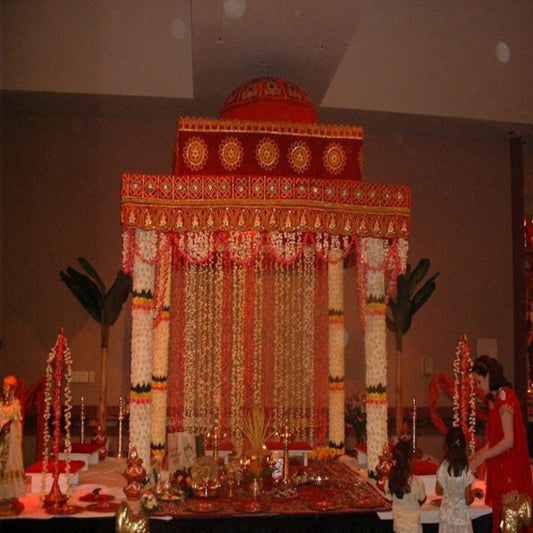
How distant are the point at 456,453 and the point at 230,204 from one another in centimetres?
231

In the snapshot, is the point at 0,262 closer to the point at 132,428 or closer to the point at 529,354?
the point at 132,428

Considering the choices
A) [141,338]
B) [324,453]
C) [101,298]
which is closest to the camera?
[141,338]

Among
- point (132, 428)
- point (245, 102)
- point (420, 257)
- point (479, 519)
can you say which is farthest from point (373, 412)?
point (420, 257)

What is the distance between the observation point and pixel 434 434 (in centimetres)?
845

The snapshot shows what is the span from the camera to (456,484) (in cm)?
411

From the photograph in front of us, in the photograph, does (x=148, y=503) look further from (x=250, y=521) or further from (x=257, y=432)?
(x=257, y=432)

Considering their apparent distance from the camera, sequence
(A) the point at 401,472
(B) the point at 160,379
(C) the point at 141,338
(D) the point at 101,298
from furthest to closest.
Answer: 1. (D) the point at 101,298
2. (B) the point at 160,379
3. (C) the point at 141,338
4. (A) the point at 401,472

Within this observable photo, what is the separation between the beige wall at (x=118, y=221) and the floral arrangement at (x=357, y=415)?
0.67 metres

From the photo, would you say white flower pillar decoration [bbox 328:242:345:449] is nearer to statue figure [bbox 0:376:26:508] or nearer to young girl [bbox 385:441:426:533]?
young girl [bbox 385:441:426:533]

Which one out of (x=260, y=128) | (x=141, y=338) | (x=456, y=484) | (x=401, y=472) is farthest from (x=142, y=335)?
(x=456, y=484)

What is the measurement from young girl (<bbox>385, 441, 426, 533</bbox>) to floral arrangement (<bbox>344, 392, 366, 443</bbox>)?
10.4 feet

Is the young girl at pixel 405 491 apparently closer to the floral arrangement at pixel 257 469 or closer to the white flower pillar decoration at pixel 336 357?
the floral arrangement at pixel 257 469

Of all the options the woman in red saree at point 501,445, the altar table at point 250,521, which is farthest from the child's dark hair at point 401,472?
the woman in red saree at point 501,445

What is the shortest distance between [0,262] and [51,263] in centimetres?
57
